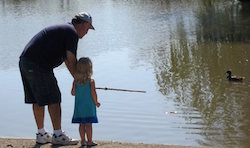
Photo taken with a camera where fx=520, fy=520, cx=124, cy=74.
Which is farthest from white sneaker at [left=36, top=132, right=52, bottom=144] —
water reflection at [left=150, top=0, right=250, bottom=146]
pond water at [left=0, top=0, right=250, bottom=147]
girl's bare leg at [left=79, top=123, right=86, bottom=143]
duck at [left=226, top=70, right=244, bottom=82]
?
duck at [left=226, top=70, right=244, bottom=82]

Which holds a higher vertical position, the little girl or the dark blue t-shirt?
the dark blue t-shirt

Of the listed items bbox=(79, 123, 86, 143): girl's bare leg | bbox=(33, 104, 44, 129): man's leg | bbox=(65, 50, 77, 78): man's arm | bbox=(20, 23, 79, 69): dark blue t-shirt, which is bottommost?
bbox=(79, 123, 86, 143): girl's bare leg

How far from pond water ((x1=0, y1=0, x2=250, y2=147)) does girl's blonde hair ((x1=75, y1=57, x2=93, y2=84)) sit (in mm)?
2722

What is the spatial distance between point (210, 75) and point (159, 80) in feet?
4.98

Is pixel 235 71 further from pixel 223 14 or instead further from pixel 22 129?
pixel 223 14

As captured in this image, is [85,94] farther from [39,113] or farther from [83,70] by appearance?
[39,113]

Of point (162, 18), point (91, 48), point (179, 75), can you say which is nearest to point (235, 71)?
point (179, 75)

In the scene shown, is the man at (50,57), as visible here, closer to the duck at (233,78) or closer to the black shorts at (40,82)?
the black shorts at (40,82)

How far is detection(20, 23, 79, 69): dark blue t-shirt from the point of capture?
6.24 metres

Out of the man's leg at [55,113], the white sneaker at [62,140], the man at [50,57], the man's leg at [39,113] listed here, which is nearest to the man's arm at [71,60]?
the man at [50,57]

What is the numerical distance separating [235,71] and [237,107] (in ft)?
13.1

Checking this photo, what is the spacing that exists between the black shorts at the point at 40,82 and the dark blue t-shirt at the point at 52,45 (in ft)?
0.25

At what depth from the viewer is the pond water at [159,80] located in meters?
9.52

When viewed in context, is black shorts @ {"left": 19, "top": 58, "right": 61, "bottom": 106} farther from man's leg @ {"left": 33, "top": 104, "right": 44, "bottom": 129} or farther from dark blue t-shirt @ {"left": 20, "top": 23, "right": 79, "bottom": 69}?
man's leg @ {"left": 33, "top": 104, "right": 44, "bottom": 129}
